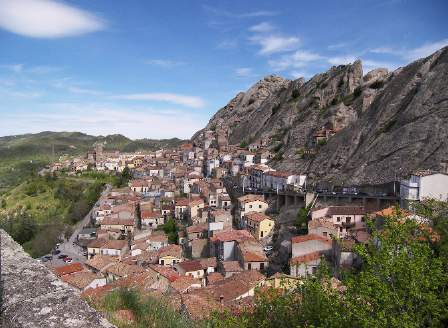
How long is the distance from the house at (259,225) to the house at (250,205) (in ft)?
10.9

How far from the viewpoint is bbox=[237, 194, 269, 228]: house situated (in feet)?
162

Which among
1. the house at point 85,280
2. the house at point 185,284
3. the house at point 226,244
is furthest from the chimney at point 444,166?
the house at point 85,280

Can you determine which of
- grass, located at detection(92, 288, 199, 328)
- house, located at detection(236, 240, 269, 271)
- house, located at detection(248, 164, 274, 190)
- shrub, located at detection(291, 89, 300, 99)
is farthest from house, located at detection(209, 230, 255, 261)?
shrub, located at detection(291, 89, 300, 99)

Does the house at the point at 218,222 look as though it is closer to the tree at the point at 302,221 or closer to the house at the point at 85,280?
the tree at the point at 302,221

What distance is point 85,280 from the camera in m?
32.2

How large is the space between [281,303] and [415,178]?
3295cm

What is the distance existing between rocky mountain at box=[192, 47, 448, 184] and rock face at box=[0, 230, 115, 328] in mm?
44877

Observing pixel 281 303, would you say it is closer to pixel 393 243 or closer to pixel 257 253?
pixel 393 243

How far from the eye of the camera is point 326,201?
4584cm

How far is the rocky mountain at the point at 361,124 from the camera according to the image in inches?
1812

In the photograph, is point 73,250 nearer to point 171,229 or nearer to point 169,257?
point 171,229

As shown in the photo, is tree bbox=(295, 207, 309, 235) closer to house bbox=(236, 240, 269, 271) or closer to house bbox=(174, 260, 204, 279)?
house bbox=(236, 240, 269, 271)

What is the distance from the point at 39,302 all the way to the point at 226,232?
38.5 m

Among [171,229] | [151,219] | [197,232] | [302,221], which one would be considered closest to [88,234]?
[151,219]
